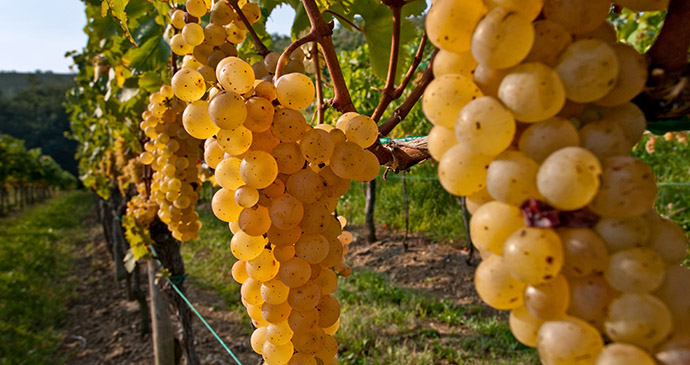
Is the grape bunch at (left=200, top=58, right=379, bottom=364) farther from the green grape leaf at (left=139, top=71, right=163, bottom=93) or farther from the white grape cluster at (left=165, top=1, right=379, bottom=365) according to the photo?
the green grape leaf at (left=139, top=71, right=163, bottom=93)

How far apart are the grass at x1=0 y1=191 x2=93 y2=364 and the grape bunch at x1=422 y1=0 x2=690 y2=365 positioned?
5561mm

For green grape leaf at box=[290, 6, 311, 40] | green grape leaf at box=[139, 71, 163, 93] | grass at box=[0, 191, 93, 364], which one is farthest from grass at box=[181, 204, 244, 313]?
green grape leaf at box=[290, 6, 311, 40]

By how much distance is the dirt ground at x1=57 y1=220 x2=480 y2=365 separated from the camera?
4438mm

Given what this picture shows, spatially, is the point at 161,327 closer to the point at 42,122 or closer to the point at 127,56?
the point at 127,56

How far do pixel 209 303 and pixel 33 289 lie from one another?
341 centimetres

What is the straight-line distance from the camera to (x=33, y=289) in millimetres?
6730

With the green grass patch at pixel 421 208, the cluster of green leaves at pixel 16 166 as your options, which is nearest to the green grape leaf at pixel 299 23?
the green grass patch at pixel 421 208

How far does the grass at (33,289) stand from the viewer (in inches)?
190

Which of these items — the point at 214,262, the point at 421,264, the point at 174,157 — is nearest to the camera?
the point at 174,157

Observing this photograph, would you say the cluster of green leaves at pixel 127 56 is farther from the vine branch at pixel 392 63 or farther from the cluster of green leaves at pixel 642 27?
the cluster of green leaves at pixel 642 27

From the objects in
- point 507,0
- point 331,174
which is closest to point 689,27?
point 507,0

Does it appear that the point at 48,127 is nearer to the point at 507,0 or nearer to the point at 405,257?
the point at 405,257

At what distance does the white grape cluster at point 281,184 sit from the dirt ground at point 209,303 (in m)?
3.08

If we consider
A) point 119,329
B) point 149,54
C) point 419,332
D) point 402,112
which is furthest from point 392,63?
point 119,329
